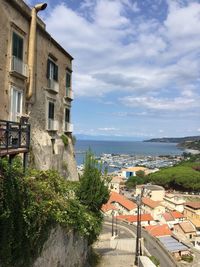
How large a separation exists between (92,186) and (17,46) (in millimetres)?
8910

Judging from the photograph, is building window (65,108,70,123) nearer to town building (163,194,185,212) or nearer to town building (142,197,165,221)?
town building (142,197,165,221)

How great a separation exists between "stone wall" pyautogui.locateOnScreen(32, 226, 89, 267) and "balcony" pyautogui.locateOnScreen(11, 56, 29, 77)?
25.0ft

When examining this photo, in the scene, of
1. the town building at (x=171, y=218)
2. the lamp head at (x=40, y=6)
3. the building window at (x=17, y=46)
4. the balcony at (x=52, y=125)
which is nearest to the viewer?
the building window at (x=17, y=46)

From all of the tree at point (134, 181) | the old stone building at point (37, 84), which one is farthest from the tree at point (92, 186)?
the tree at point (134, 181)

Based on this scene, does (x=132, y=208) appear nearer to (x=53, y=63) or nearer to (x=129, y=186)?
(x=129, y=186)

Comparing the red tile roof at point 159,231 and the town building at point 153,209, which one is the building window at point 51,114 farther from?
the town building at point 153,209

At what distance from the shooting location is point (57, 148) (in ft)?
73.7

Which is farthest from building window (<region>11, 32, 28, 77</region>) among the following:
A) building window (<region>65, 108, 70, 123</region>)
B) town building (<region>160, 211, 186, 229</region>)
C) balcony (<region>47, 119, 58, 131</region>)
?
town building (<region>160, 211, 186, 229</region>)

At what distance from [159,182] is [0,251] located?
308 ft

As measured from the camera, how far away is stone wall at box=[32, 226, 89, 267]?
1244 cm

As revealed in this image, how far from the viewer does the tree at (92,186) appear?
2047 cm

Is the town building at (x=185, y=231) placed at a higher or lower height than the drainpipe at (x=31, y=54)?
lower

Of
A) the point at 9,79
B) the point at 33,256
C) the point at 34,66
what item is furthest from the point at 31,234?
the point at 34,66

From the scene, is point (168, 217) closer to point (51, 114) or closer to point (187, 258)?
point (187, 258)
